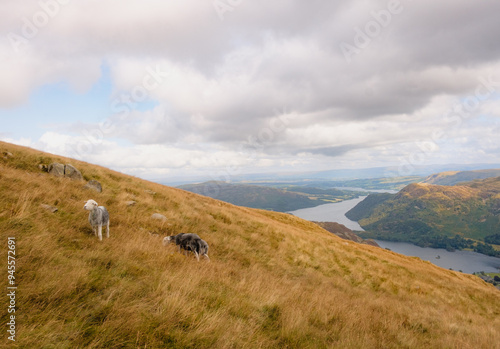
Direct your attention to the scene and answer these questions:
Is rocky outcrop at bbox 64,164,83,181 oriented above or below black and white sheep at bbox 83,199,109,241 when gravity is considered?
above

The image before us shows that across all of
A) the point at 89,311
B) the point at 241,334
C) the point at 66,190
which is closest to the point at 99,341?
the point at 89,311

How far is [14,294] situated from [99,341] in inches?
67.7

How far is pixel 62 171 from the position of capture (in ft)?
48.3

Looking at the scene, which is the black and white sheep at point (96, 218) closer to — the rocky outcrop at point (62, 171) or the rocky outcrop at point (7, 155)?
the rocky outcrop at point (62, 171)

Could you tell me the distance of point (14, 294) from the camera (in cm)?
354


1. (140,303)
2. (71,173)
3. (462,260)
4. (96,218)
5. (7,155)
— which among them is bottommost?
(462,260)

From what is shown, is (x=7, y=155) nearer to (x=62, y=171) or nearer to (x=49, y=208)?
(x=62, y=171)

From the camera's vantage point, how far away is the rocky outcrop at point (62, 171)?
14.5 meters

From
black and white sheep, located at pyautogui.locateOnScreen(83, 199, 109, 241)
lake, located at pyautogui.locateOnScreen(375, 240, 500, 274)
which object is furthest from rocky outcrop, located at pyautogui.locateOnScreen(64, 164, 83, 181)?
lake, located at pyautogui.locateOnScreen(375, 240, 500, 274)

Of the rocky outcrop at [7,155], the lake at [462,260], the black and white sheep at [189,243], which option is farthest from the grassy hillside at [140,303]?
the lake at [462,260]

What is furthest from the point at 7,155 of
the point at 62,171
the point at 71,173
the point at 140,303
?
the point at 140,303

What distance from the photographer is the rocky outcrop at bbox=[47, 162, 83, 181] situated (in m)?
14.5

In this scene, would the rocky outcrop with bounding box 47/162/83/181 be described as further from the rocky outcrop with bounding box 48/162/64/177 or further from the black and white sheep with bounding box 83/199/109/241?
the black and white sheep with bounding box 83/199/109/241

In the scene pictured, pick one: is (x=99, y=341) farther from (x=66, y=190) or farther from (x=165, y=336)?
(x=66, y=190)
